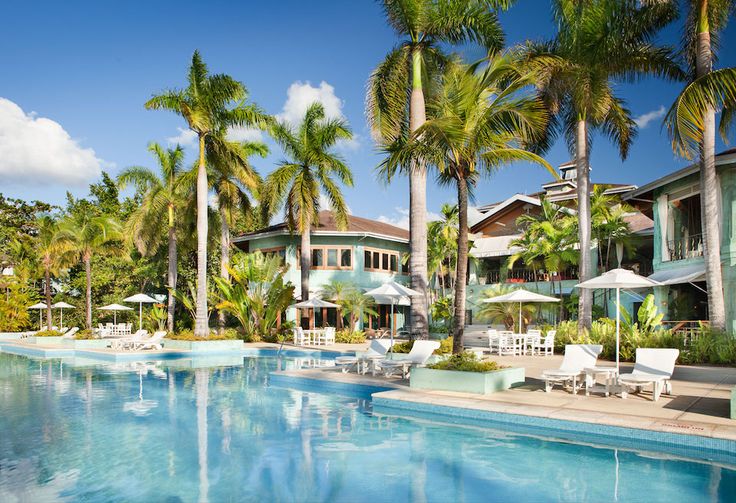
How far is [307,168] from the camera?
3041 centimetres

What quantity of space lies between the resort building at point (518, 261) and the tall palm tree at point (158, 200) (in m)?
18.3

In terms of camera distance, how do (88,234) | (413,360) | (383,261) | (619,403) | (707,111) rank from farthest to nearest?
1. (383,261)
2. (88,234)
3. (707,111)
4. (413,360)
5. (619,403)

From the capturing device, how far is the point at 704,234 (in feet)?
55.8

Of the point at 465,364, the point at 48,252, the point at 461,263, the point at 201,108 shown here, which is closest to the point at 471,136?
the point at 461,263

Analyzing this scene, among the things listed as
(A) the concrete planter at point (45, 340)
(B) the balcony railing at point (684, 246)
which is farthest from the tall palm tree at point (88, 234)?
(B) the balcony railing at point (684, 246)

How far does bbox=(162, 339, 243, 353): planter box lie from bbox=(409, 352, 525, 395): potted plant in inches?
575

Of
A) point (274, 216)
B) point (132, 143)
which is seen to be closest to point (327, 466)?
point (274, 216)

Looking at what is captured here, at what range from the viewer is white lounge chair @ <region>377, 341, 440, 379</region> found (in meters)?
15.1

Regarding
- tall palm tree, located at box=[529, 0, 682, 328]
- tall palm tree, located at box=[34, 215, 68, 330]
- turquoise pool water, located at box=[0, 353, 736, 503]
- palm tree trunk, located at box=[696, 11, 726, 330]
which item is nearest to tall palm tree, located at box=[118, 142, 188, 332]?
tall palm tree, located at box=[34, 215, 68, 330]

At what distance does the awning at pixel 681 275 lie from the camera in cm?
1964

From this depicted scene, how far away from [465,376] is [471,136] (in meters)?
5.27

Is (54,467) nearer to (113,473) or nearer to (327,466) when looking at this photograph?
(113,473)

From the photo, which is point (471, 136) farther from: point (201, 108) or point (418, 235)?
point (201, 108)

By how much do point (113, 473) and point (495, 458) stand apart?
223 inches
